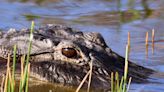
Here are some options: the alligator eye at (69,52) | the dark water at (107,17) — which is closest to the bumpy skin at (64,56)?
the alligator eye at (69,52)

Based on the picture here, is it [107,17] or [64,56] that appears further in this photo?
[107,17]

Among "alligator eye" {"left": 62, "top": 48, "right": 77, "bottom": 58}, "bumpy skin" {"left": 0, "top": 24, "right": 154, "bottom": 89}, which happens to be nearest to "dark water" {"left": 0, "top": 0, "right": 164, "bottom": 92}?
"bumpy skin" {"left": 0, "top": 24, "right": 154, "bottom": 89}

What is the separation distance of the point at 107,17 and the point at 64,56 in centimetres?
346

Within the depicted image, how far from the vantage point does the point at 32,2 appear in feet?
32.5

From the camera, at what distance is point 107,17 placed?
9.08 metres

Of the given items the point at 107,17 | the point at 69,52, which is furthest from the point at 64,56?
the point at 107,17

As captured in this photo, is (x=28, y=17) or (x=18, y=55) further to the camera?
(x=28, y=17)

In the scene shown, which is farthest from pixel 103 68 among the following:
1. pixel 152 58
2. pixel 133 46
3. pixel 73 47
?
pixel 133 46

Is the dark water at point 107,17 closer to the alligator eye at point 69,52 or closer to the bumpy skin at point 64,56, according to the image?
the bumpy skin at point 64,56

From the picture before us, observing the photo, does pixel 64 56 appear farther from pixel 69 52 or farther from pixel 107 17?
pixel 107 17

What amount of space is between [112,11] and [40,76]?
3993mm

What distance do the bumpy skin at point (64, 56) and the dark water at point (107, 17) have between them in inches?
37.6

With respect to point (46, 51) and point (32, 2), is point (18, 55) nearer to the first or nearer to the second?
point (46, 51)

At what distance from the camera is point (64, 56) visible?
5.69 m
